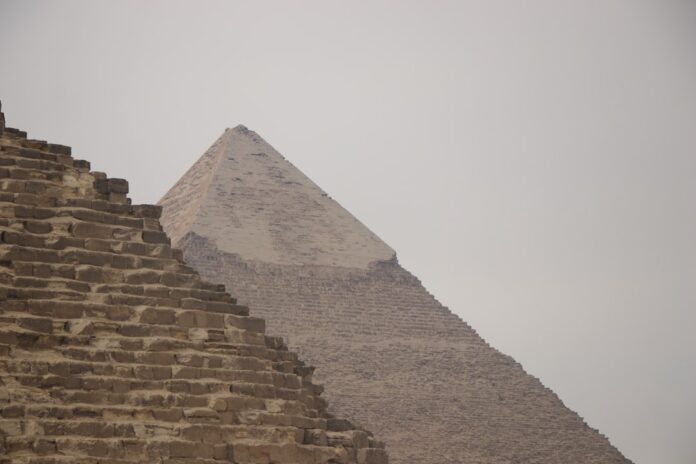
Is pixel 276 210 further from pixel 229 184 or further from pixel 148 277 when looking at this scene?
pixel 148 277

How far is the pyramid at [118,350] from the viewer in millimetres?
18922

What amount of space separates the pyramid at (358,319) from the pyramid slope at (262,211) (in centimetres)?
5

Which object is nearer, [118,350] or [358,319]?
[118,350]

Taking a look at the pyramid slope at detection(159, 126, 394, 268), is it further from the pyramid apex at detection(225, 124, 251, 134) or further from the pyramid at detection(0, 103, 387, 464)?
the pyramid at detection(0, 103, 387, 464)

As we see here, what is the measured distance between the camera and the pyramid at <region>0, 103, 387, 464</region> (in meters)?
18.9

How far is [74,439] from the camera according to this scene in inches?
738

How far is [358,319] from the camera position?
84375mm

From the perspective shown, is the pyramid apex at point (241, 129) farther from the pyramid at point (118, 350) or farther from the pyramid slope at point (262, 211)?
the pyramid at point (118, 350)

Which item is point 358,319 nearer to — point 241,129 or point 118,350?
point 241,129

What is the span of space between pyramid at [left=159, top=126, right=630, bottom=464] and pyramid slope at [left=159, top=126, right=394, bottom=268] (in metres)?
0.05

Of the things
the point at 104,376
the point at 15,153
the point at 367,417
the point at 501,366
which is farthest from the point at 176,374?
the point at 501,366

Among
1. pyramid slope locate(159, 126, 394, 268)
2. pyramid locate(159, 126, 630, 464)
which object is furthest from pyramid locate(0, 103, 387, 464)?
pyramid slope locate(159, 126, 394, 268)

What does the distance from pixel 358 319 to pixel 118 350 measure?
6503 cm

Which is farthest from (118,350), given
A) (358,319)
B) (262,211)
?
(262,211)
